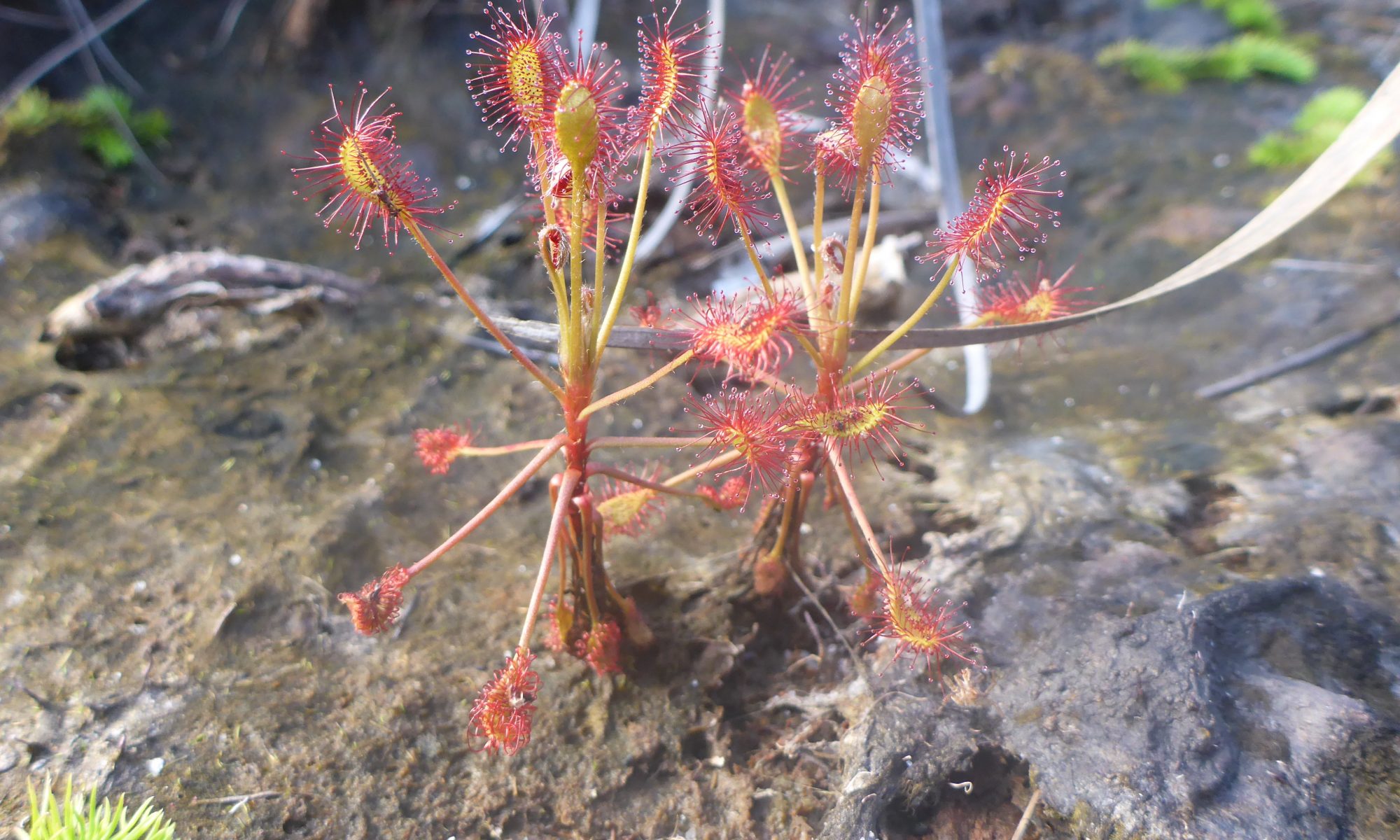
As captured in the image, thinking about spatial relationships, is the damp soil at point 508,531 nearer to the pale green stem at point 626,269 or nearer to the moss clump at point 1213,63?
the pale green stem at point 626,269

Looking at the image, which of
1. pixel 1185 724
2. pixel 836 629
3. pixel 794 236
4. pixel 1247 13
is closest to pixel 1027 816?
pixel 1185 724

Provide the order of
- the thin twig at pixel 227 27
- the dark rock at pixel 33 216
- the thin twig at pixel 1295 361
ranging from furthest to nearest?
the thin twig at pixel 227 27 → the dark rock at pixel 33 216 → the thin twig at pixel 1295 361

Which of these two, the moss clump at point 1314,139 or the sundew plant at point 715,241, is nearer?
the sundew plant at point 715,241

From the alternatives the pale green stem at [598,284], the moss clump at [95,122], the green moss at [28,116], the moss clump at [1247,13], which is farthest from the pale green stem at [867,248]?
the moss clump at [1247,13]

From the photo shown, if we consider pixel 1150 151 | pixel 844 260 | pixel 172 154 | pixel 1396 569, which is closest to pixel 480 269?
pixel 172 154

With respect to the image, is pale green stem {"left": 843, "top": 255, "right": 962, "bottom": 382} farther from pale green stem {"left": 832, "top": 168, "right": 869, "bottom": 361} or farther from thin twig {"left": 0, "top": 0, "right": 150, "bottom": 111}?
thin twig {"left": 0, "top": 0, "right": 150, "bottom": 111}

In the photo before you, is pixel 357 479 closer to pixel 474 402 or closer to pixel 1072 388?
pixel 474 402
